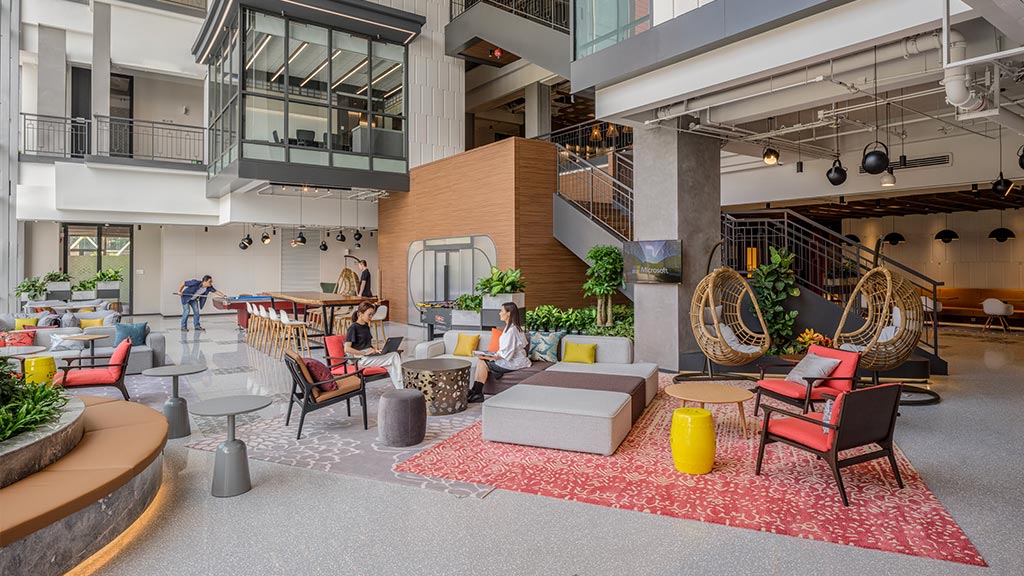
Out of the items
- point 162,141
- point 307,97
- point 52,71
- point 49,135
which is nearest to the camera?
point 307,97

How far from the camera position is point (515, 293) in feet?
31.6

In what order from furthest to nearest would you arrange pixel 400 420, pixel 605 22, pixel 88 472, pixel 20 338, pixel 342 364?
pixel 20 338 < pixel 605 22 < pixel 342 364 < pixel 400 420 < pixel 88 472

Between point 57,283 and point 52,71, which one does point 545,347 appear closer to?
point 57,283

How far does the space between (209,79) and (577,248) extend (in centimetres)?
1138

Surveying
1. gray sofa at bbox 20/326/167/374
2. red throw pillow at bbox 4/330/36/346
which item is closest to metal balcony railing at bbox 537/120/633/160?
gray sofa at bbox 20/326/167/374

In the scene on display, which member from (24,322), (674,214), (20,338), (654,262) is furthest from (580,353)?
(24,322)

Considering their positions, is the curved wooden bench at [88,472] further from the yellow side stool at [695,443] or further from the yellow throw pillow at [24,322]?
the yellow throw pillow at [24,322]

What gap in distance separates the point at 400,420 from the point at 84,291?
1207 centimetres

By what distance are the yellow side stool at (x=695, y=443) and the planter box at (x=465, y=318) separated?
5390 millimetres

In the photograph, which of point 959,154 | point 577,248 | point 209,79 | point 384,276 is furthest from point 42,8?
point 959,154

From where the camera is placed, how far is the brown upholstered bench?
551 cm

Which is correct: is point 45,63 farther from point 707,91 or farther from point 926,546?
point 926,546

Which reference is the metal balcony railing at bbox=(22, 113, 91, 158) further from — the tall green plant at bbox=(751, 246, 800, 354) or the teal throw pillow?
the tall green plant at bbox=(751, 246, 800, 354)

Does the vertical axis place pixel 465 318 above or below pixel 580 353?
above
